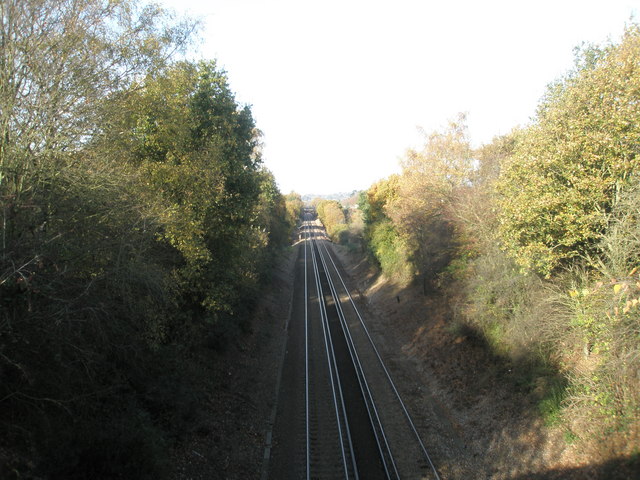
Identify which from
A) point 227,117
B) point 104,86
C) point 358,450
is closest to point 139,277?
point 104,86

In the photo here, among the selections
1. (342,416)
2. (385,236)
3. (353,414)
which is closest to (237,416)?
(342,416)

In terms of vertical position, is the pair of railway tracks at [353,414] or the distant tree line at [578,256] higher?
the distant tree line at [578,256]

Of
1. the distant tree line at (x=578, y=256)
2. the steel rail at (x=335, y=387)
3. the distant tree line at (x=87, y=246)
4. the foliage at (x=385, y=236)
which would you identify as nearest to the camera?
the distant tree line at (x=87, y=246)

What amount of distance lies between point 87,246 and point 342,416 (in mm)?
9265

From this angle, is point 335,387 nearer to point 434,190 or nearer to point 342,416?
point 342,416

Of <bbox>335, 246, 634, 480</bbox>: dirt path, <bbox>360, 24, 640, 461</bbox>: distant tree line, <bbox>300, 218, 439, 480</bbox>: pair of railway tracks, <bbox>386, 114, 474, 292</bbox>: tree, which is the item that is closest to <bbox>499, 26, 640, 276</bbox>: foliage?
<bbox>360, 24, 640, 461</bbox>: distant tree line

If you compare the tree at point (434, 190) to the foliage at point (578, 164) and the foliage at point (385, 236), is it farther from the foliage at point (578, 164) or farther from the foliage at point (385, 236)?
the foliage at point (578, 164)

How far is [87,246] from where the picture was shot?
6.79 metres

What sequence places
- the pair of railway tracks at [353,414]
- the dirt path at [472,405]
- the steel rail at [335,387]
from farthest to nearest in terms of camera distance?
the steel rail at [335,387] < the pair of railway tracks at [353,414] < the dirt path at [472,405]

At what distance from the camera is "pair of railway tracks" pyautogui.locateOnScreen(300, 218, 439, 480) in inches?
396

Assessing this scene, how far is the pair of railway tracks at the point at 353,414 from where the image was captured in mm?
10062

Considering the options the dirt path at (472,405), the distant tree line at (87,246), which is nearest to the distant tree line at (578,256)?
the dirt path at (472,405)

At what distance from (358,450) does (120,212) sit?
8.79 meters

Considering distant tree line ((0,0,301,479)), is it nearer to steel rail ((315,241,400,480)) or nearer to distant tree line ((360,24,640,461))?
steel rail ((315,241,400,480))
